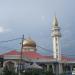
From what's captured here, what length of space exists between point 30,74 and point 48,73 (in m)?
3.89

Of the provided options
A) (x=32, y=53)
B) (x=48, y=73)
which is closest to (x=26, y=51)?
(x=32, y=53)

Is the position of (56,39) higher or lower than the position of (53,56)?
higher

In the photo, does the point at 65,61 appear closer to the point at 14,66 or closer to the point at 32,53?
the point at 32,53

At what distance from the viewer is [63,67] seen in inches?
3706

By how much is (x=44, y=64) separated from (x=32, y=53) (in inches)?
180

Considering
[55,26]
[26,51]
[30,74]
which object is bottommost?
[30,74]

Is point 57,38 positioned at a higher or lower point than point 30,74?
higher

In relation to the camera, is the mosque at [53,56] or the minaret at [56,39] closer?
the mosque at [53,56]

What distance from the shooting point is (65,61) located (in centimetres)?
8956

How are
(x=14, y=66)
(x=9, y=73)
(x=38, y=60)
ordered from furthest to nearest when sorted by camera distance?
1. (x=38, y=60)
2. (x=14, y=66)
3. (x=9, y=73)

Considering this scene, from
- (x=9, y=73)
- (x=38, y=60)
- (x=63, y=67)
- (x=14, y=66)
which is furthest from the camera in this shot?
(x=63, y=67)

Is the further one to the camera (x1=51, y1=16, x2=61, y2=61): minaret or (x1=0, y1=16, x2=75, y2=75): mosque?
(x1=51, y1=16, x2=61, y2=61): minaret

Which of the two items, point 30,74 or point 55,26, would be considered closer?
point 30,74

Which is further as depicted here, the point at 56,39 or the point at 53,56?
the point at 53,56
